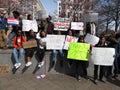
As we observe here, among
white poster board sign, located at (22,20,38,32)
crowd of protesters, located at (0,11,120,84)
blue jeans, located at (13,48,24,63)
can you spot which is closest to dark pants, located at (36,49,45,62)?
crowd of protesters, located at (0,11,120,84)

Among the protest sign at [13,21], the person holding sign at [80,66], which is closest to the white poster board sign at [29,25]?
the protest sign at [13,21]

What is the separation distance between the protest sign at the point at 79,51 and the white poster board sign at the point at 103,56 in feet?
0.87

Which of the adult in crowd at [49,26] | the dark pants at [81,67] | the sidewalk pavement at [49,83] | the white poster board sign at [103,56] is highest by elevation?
the adult in crowd at [49,26]

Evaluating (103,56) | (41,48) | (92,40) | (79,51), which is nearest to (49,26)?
(41,48)

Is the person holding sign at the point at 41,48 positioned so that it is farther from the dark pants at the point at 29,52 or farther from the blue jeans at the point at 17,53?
the blue jeans at the point at 17,53

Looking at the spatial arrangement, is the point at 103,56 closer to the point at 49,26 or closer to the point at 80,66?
the point at 80,66

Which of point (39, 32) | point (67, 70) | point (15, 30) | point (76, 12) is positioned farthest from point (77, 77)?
point (76, 12)

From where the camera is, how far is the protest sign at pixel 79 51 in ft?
32.8

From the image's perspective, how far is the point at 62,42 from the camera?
10.9 m

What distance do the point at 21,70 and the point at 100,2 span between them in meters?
27.4

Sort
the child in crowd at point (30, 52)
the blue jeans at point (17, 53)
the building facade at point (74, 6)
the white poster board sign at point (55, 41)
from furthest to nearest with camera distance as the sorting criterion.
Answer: the building facade at point (74, 6)
the white poster board sign at point (55, 41)
the child in crowd at point (30, 52)
the blue jeans at point (17, 53)

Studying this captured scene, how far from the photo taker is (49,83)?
9.62m

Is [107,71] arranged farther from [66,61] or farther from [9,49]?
[9,49]

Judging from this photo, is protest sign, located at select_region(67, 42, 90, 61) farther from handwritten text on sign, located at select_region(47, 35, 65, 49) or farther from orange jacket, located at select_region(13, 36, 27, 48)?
orange jacket, located at select_region(13, 36, 27, 48)
